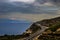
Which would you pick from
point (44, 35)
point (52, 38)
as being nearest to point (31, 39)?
point (44, 35)

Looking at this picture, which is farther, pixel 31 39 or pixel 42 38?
pixel 31 39

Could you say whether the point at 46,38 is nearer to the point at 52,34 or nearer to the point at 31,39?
the point at 52,34

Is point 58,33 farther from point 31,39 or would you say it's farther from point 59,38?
point 31,39

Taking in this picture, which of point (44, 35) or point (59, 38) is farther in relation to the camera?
point (44, 35)

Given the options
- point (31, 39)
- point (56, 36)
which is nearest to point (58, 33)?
point (56, 36)

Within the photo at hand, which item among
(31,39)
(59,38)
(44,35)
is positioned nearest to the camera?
(59,38)

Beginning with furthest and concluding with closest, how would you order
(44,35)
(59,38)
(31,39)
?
(31,39) → (44,35) → (59,38)

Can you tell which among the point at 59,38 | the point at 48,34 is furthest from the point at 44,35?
the point at 59,38

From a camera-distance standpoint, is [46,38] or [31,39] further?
[31,39]
